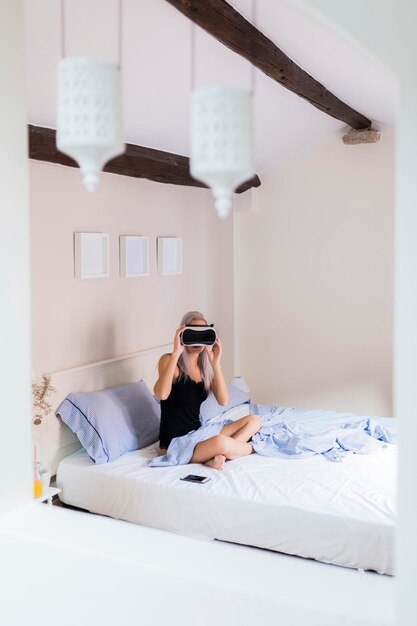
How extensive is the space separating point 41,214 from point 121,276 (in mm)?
792

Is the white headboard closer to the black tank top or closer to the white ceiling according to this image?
the black tank top

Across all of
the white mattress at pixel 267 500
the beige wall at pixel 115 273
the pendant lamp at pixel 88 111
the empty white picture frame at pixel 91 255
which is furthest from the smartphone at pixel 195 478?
the pendant lamp at pixel 88 111

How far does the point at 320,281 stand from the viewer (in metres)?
5.50

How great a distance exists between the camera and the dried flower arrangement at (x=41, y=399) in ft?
11.6

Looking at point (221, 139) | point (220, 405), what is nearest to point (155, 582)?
point (221, 139)

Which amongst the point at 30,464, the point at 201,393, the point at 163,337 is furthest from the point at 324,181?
the point at 30,464

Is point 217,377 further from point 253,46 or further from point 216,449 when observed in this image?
point 253,46

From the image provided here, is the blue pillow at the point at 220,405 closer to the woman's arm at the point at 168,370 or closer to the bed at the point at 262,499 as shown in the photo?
the woman's arm at the point at 168,370

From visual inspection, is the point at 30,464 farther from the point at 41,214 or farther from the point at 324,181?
the point at 324,181

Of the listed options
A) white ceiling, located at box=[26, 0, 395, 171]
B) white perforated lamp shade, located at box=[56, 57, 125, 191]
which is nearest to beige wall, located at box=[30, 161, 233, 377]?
white ceiling, located at box=[26, 0, 395, 171]

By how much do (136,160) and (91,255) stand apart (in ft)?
2.03

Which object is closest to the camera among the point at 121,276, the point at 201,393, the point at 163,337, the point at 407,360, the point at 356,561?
the point at 407,360

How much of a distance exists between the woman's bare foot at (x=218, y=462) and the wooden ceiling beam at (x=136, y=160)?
66.8 inches

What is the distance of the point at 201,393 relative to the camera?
155 inches
